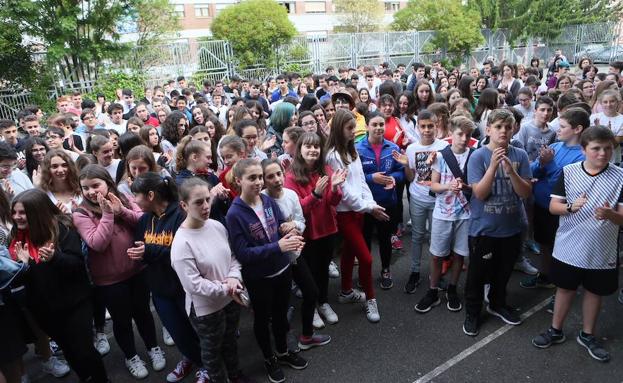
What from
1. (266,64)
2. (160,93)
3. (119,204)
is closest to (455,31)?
(266,64)

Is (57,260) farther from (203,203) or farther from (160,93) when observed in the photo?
(160,93)

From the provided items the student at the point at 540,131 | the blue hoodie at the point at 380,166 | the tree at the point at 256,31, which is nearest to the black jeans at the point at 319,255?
the blue hoodie at the point at 380,166

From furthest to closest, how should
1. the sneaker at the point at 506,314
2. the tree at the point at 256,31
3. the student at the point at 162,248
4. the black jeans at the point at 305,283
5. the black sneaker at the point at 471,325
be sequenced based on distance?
the tree at the point at 256,31 < the sneaker at the point at 506,314 < the black sneaker at the point at 471,325 < the black jeans at the point at 305,283 < the student at the point at 162,248

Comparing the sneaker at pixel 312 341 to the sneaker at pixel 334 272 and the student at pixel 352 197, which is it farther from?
the sneaker at pixel 334 272

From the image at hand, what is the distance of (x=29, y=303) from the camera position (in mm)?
3174

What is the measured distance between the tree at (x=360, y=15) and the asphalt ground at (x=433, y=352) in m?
28.1

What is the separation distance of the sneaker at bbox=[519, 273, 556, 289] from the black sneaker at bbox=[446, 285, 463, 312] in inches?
33.7

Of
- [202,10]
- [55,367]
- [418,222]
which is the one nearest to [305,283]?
[418,222]

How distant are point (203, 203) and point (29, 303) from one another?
1.56 metres

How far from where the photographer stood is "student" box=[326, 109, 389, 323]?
3959 millimetres

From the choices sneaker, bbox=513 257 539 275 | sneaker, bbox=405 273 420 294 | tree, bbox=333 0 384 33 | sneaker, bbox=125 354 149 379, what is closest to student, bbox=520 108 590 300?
sneaker, bbox=513 257 539 275

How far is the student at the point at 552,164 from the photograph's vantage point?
399 centimetres

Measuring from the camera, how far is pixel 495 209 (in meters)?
3.62

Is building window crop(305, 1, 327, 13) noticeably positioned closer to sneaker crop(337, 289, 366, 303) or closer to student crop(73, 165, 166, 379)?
sneaker crop(337, 289, 366, 303)
